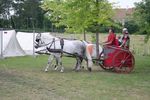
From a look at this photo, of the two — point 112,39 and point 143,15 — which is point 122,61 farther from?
point 143,15

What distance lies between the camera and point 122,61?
1823cm

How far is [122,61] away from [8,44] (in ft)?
40.4

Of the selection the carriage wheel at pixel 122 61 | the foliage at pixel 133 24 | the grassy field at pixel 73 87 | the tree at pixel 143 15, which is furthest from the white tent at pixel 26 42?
the grassy field at pixel 73 87

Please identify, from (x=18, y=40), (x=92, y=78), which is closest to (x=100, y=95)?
(x=92, y=78)

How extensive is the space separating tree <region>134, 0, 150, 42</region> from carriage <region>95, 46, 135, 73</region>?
3.63 meters

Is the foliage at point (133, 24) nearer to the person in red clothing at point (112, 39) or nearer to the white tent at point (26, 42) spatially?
the person in red clothing at point (112, 39)

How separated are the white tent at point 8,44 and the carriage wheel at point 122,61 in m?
11.5

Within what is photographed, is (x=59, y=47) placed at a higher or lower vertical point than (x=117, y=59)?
higher

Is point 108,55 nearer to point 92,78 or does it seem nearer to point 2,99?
point 92,78

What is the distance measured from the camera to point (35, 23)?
7912cm

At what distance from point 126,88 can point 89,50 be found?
5832 millimetres

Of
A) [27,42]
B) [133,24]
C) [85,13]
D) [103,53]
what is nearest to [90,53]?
[103,53]

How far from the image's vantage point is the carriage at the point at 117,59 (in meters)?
18.1

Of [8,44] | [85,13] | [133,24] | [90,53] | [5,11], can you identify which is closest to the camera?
[90,53]
